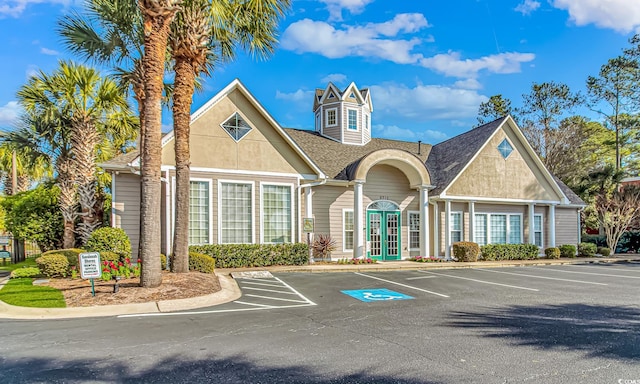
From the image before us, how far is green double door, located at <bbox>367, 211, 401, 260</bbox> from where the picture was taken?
19.3m

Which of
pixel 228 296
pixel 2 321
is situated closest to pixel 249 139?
pixel 228 296

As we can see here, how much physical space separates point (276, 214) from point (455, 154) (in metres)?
11.3

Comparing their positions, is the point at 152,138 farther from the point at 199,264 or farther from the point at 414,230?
the point at 414,230

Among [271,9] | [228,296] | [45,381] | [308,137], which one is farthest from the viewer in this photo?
[308,137]

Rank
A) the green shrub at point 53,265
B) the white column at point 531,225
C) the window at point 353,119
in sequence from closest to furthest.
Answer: the green shrub at point 53,265
the white column at point 531,225
the window at point 353,119

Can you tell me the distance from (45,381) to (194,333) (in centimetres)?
236

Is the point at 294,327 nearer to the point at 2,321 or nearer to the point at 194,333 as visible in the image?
the point at 194,333

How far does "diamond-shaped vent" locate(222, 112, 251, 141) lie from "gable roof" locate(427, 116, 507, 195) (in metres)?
9.84

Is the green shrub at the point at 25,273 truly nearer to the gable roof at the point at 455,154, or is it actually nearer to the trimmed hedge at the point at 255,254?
the trimmed hedge at the point at 255,254

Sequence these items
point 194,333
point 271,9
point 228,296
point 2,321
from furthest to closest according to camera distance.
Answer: point 271,9
point 228,296
point 2,321
point 194,333

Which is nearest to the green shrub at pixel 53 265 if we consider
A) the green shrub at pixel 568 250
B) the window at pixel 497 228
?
the window at pixel 497 228

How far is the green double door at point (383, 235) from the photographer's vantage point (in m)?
19.3

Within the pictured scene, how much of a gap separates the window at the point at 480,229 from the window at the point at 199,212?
1376 centimetres

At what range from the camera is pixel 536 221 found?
2292 cm
